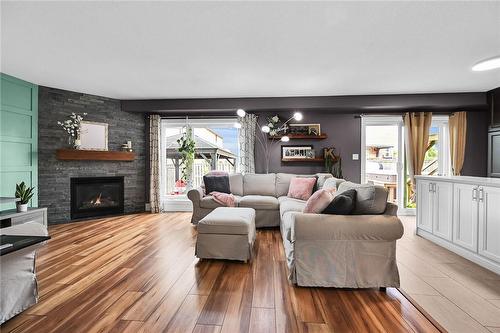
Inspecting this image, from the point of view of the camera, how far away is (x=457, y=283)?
2.21 meters

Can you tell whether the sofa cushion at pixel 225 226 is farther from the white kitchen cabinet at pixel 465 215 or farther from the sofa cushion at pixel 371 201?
the white kitchen cabinet at pixel 465 215

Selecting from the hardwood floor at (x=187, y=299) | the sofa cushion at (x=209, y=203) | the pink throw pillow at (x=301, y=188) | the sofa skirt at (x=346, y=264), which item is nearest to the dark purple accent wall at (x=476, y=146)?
the pink throw pillow at (x=301, y=188)

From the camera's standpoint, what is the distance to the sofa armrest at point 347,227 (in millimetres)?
2035

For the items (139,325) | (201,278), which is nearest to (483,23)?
(201,278)

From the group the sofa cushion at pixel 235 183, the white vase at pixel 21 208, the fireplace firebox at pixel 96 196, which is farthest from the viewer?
the sofa cushion at pixel 235 183

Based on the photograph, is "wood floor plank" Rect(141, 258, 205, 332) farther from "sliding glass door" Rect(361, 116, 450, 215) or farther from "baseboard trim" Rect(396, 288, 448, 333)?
"sliding glass door" Rect(361, 116, 450, 215)

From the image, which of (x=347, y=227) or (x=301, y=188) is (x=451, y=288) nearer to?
(x=347, y=227)

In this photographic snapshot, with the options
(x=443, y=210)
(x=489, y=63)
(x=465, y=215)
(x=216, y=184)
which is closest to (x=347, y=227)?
(x=465, y=215)

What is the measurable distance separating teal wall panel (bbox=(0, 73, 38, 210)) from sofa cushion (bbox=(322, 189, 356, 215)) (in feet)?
15.2

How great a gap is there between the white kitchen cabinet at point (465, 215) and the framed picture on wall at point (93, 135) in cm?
591

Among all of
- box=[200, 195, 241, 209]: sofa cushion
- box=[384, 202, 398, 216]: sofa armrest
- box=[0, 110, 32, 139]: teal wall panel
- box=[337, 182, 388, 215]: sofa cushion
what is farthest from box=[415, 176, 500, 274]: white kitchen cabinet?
box=[0, 110, 32, 139]: teal wall panel

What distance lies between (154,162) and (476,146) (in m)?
6.93

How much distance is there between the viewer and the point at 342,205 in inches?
84.0

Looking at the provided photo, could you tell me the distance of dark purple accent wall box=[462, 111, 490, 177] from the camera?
16.3ft
